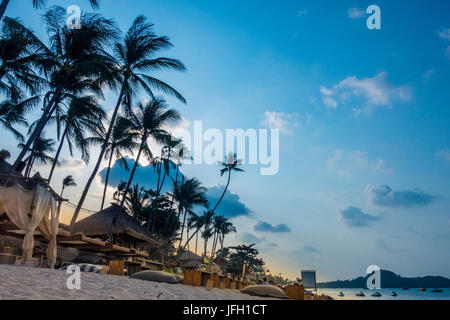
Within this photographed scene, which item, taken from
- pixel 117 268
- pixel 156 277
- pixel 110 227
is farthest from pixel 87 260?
pixel 156 277

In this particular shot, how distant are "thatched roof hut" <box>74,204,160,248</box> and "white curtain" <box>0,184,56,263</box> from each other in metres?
9.21

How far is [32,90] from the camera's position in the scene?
1769 centimetres

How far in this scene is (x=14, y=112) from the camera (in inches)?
785

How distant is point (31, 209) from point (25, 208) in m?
0.17

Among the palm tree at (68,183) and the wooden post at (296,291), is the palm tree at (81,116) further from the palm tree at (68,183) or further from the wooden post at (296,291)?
the palm tree at (68,183)

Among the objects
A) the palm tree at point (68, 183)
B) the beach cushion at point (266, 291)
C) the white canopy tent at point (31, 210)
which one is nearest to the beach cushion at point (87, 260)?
the white canopy tent at point (31, 210)

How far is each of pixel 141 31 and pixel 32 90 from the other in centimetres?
769

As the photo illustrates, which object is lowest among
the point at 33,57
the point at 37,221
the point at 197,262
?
the point at 197,262

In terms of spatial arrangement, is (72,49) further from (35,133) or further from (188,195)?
(188,195)

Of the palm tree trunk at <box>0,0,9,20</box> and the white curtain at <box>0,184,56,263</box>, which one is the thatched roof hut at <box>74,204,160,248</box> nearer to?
the white curtain at <box>0,184,56,263</box>

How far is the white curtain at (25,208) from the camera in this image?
8.85 meters

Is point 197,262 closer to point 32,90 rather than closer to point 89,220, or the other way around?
point 89,220
